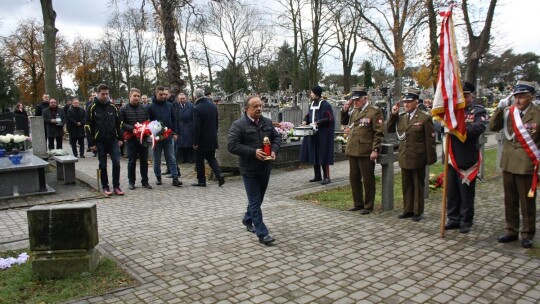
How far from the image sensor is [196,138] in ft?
31.0

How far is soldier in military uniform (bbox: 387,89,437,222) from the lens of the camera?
257 inches

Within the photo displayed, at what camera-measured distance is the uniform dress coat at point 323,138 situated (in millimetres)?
9758

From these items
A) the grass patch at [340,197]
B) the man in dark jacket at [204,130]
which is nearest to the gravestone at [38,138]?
the man in dark jacket at [204,130]

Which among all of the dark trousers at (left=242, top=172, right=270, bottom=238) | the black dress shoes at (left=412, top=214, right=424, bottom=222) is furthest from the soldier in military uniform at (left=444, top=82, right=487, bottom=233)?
the dark trousers at (left=242, top=172, right=270, bottom=238)

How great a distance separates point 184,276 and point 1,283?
185cm

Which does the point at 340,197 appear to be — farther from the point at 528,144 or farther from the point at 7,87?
the point at 7,87

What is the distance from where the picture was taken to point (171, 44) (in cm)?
1550

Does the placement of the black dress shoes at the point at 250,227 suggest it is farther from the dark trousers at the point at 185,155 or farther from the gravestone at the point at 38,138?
the gravestone at the point at 38,138

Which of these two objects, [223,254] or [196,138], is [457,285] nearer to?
[223,254]

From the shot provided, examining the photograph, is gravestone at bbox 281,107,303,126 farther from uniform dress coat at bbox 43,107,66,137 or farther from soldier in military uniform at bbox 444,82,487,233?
soldier in military uniform at bbox 444,82,487,233

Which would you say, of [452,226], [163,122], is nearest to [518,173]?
[452,226]

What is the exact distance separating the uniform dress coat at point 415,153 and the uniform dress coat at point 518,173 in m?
0.97

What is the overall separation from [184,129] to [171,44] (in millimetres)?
4705

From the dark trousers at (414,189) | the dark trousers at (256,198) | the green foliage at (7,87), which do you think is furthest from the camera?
the green foliage at (7,87)
